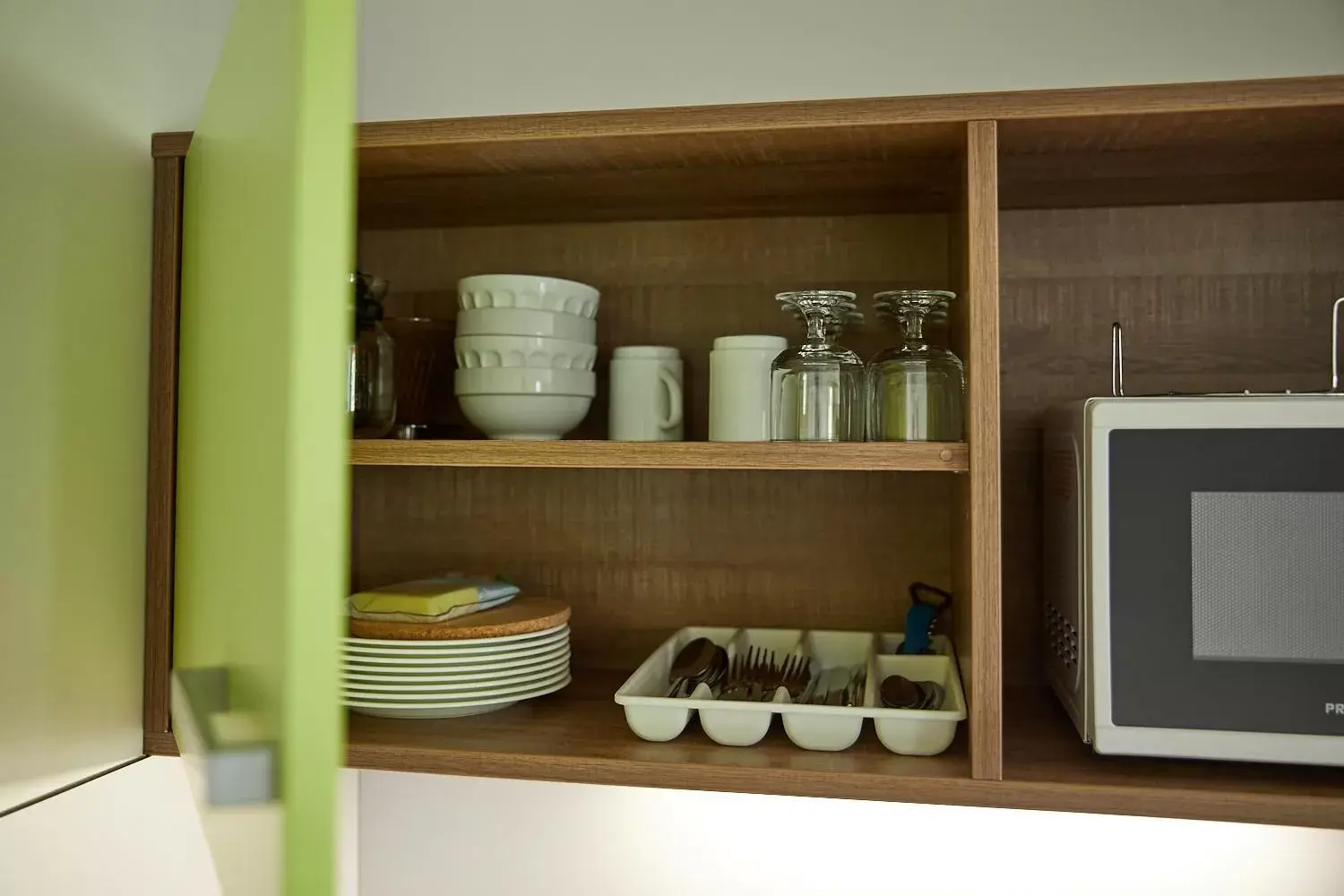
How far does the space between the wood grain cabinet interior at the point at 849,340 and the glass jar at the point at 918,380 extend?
0.19 ft

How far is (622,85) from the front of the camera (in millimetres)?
1402

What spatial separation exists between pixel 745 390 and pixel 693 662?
0.32 meters

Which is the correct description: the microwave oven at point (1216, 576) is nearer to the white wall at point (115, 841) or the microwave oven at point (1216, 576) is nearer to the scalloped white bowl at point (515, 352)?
the scalloped white bowl at point (515, 352)

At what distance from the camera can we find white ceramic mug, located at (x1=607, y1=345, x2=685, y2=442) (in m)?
1.18

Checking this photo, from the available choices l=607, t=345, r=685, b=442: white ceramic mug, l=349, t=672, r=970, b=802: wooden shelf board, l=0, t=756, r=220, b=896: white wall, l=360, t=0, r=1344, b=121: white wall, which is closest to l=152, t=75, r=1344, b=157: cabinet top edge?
l=607, t=345, r=685, b=442: white ceramic mug

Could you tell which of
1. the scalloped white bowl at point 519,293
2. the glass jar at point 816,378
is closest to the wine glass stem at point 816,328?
the glass jar at point 816,378

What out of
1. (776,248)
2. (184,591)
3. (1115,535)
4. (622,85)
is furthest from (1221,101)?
(184,591)

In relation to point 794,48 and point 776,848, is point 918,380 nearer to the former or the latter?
point 794,48

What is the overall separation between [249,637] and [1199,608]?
799 mm

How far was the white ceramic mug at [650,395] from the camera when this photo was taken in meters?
1.18

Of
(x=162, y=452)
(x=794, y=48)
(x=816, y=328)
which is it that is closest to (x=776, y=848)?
(x=816, y=328)

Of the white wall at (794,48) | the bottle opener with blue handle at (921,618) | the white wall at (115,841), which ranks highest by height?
the white wall at (794,48)

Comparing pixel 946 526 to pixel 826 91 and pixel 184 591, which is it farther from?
pixel 184 591

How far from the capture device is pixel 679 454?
3.27 feet
